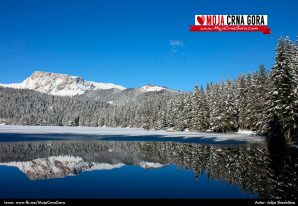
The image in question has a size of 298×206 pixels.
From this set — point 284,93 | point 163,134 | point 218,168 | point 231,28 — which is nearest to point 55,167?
point 218,168

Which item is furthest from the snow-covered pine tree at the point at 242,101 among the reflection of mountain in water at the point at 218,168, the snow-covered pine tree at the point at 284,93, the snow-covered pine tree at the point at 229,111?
the reflection of mountain in water at the point at 218,168

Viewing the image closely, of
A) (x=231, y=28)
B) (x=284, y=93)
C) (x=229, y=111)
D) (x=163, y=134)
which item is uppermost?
(x=231, y=28)

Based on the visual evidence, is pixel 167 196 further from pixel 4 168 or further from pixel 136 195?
pixel 4 168

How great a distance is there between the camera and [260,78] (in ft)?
220

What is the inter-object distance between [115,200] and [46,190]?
3862mm

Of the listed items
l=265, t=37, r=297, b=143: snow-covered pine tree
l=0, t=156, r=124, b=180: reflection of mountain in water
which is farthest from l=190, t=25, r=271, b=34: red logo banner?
l=0, t=156, r=124, b=180: reflection of mountain in water

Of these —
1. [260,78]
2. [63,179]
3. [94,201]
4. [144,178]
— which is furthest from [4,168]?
[260,78]

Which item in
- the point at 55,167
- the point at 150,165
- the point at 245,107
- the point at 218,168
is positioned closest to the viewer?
A: the point at 218,168

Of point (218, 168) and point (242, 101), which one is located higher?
point (242, 101)

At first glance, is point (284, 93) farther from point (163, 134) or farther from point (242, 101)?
point (163, 134)

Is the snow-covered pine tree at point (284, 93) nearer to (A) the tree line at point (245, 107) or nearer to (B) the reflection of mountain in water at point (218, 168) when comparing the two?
(A) the tree line at point (245, 107)

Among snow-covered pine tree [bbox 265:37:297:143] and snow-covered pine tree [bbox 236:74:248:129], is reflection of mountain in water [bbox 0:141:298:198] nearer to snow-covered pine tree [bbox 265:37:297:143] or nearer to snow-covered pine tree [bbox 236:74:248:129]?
snow-covered pine tree [bbox 265:37:297:143]

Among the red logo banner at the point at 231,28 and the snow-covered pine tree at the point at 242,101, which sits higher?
the red logo banner at the point at 231,28

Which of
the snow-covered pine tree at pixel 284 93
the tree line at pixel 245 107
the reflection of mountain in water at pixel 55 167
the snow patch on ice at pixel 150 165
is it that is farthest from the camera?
the tree line at pixel 245 107
